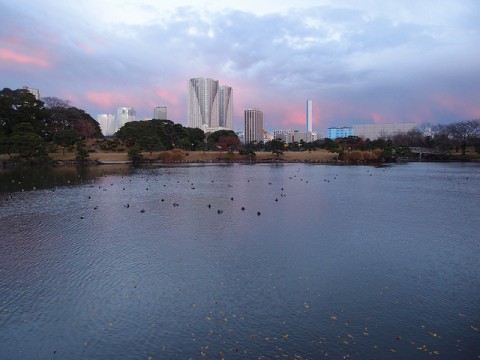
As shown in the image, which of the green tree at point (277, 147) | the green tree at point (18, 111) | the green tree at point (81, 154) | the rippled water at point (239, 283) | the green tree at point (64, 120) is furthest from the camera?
the green tree at point (277, 147)

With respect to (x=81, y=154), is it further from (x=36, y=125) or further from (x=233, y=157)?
(x=233, y=157)

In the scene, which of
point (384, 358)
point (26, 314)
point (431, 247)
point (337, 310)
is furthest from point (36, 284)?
point (431, 247)

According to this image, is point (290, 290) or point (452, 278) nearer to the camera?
point (290, 290)

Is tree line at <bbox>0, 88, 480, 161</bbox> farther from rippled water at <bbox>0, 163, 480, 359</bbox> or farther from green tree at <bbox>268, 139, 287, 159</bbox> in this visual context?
rippled water at <bbox>0, 163, 480, 359</bbox>

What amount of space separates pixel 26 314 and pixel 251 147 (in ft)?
344

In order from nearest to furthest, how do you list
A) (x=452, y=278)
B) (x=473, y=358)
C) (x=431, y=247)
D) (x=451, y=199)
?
1. (x=473, y=358)
2. (x=452, y=278)
3. (x=431, y=247)
4. (x=451, y=199)

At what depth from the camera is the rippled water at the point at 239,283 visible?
10.6m

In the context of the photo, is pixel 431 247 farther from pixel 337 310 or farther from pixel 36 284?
pixel 36 284

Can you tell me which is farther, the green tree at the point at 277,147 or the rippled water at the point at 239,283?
the green tree at the point at 277,147

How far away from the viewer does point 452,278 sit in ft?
50.1

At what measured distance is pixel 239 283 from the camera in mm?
14727

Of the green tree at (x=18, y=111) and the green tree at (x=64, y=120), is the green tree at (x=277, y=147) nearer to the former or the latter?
the green tree at (x=64, y=120)

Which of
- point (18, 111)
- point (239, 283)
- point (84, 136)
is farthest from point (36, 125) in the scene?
point (239, 283)

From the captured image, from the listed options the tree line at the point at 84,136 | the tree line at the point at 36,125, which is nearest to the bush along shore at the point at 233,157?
the tree line at the point at 84,136
